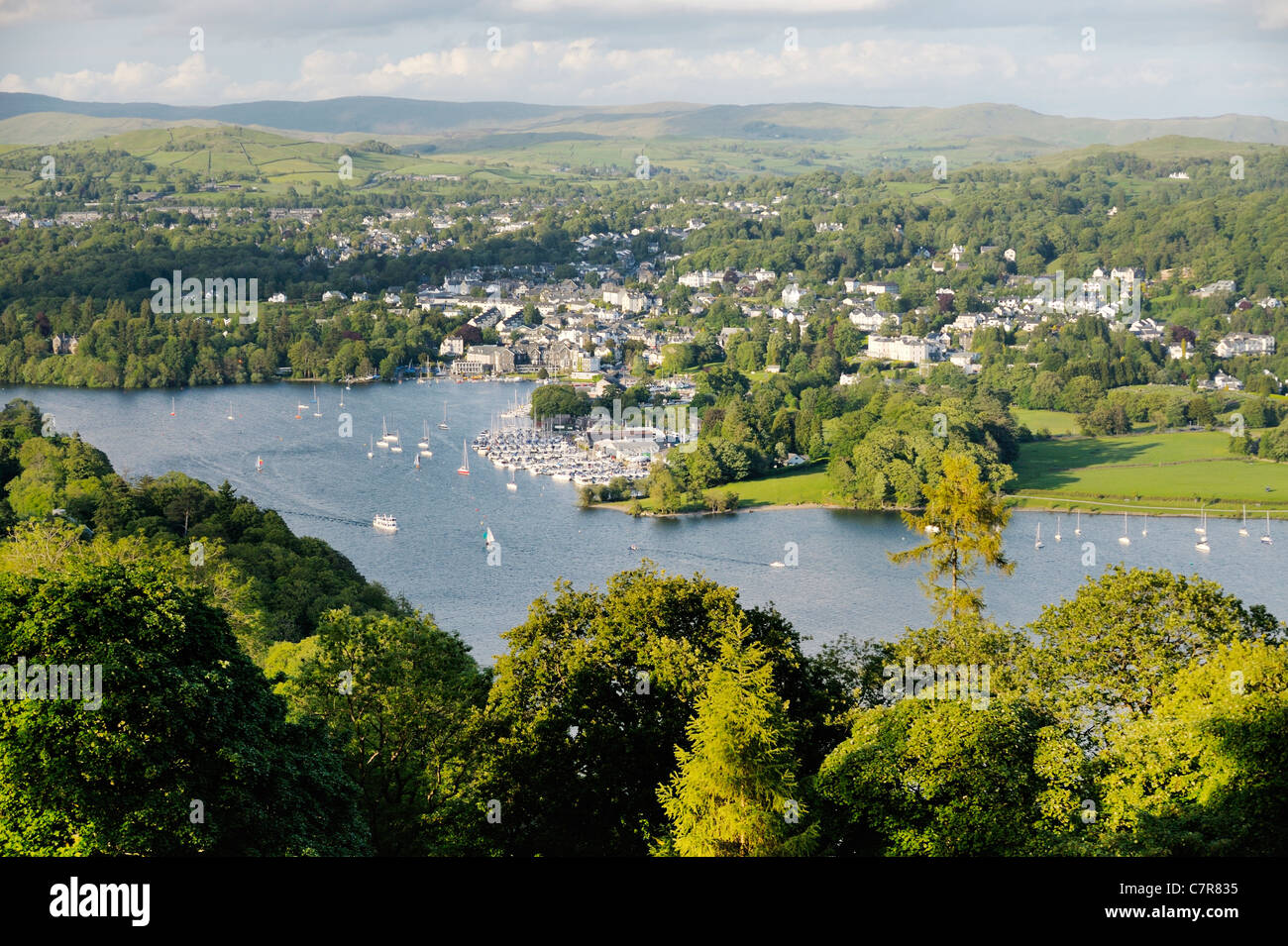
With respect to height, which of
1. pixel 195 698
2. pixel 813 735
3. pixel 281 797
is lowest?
pixel 813 735

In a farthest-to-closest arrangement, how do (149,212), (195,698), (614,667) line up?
(149,212) < (614,667) < (195,698)

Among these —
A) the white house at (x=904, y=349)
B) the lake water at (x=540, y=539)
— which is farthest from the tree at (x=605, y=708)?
the white house at (x=904, y=349)

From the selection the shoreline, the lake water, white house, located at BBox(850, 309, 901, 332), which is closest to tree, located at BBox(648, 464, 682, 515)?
the shoreline

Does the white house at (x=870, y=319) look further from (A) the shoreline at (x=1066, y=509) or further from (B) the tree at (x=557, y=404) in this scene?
(A) the shoreline at (x=1066, y=509)

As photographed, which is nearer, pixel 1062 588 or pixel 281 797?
Answer: pixel 281 797

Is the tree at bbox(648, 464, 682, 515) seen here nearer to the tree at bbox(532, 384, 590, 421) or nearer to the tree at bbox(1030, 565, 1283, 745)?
the tree at bbox(532, 384, 590, 421)
